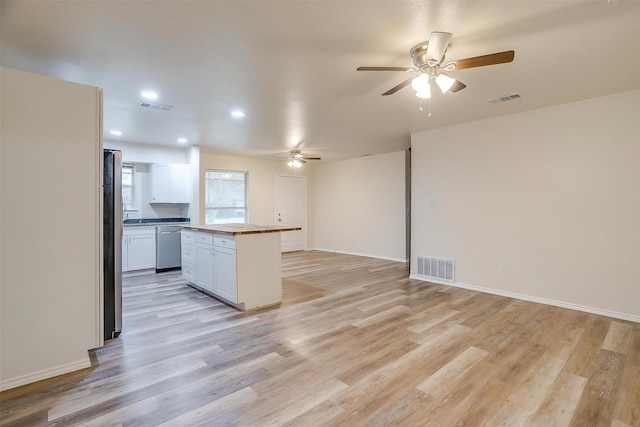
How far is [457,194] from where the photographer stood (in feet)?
15.9

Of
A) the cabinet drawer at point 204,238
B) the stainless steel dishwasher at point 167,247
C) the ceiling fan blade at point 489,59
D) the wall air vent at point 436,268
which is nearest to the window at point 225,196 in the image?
the stainless steel dishwasher at point 167,247

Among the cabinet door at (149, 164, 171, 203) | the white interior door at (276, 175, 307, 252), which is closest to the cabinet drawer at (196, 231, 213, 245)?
the cabinet door at (149, 164, 171, 203)

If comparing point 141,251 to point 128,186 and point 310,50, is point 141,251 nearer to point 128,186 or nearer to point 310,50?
point 128,186

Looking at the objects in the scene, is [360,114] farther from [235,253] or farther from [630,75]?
[630,75]

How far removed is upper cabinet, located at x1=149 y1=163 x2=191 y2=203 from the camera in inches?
251

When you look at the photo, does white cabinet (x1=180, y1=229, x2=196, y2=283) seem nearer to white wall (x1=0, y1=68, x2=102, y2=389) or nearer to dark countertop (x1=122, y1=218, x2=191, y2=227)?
dark countertop (x1=122, y1=218, x2=191, y2=227)

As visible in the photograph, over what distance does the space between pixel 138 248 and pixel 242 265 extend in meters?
3.43

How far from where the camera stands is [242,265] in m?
3.75

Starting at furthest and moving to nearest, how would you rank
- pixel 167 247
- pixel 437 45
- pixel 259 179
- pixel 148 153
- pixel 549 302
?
pixel 259 179 < pixel 148 153 < pixel 167 247 < pixel 549 302 < pixel 437 45

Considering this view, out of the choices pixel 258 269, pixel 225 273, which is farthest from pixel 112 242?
pixel 258 269

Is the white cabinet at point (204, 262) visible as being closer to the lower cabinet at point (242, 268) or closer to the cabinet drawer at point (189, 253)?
the lower cabinet at point (242, 268)

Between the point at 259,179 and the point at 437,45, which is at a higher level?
the point at 437,45

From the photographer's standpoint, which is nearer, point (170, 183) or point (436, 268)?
point (436, 268)

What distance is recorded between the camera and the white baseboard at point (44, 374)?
217 cm
